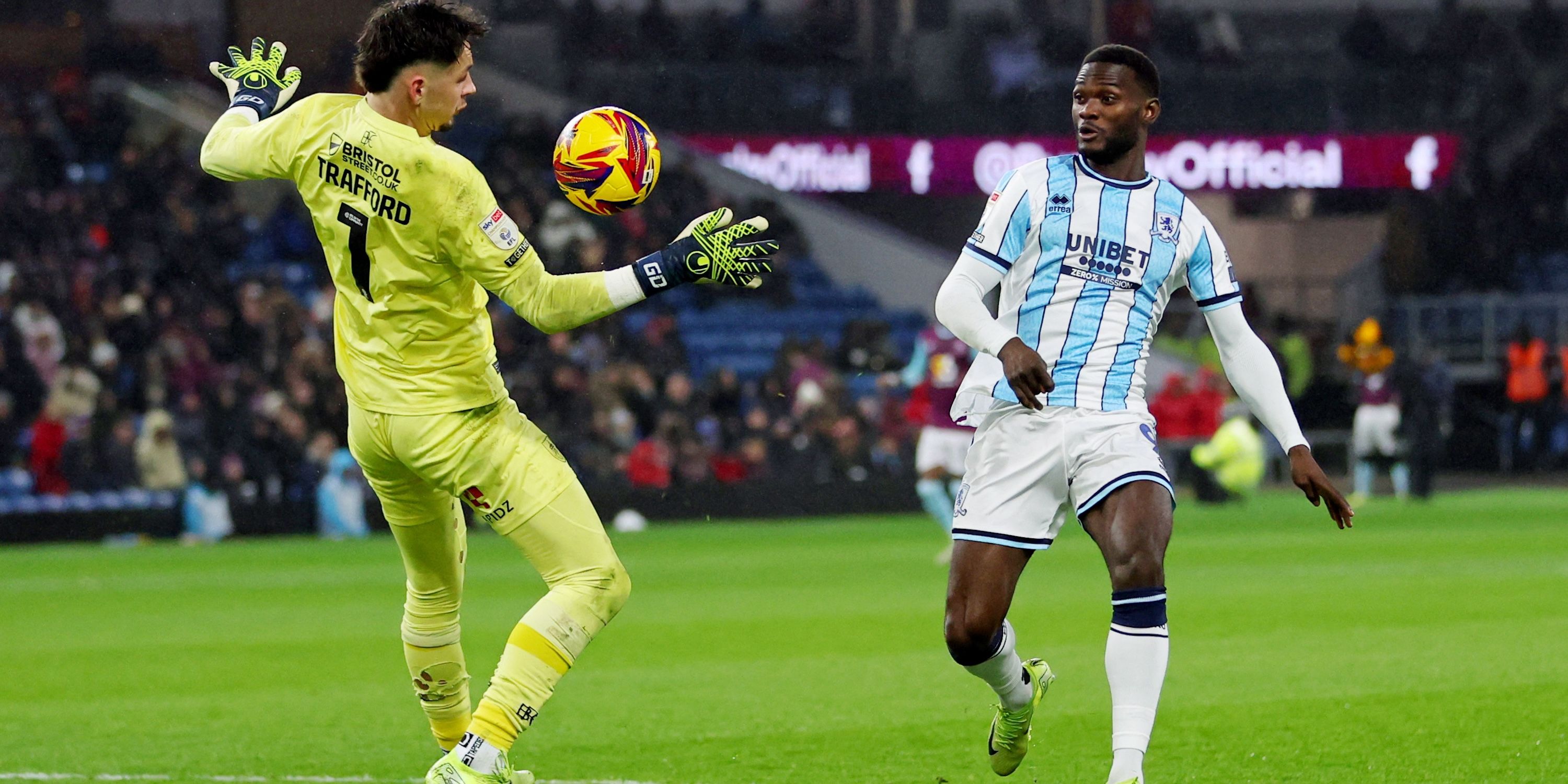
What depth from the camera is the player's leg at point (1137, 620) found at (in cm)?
544

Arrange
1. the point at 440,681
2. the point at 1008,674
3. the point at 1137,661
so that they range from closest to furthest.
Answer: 1. the point at 1137,661
2. the point at 440,681
3. the point at 1008,674

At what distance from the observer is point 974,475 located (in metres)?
5.92

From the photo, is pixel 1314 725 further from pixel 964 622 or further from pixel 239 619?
pixel 239 619

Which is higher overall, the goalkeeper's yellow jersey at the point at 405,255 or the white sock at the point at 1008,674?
the goalkeeper's yellow jersey at the point at 405,255

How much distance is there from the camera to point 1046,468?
5.78 m

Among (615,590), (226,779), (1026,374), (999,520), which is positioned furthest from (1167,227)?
(226,779)

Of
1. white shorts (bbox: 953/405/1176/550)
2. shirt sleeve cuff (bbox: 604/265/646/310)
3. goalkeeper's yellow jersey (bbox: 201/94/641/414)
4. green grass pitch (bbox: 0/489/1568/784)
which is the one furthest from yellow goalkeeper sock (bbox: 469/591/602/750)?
white shorts (bbox: 953/405/1176/550)

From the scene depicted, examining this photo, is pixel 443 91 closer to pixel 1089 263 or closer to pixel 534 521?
pixel 534 521

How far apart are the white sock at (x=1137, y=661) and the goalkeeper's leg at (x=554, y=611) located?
4.46ft

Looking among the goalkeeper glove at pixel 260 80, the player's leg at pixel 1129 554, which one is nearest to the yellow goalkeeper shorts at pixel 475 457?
the goalkeeper glove at pixel 260 80

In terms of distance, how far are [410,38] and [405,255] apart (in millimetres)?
589

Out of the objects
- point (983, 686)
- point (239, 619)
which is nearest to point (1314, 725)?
point (983, 686)

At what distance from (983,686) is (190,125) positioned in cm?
2027

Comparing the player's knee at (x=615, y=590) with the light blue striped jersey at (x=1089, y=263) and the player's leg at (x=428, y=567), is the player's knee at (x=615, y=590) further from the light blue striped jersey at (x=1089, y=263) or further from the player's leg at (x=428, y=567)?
the light blue striped jersey at (x=1089, y=263)
